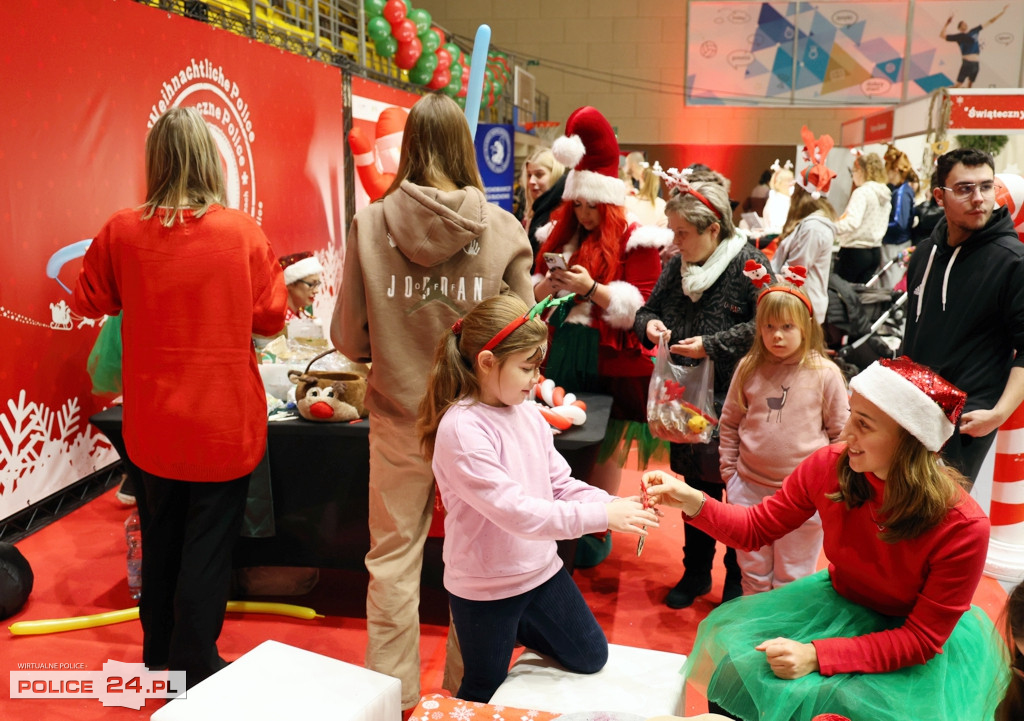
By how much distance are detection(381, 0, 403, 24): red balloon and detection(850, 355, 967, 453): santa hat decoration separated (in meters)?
7.32

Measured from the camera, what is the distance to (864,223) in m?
7.05

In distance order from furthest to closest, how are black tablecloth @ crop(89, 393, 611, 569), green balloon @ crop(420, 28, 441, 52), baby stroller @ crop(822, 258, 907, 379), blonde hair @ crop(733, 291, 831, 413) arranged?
green balloon @ crop(420, 28, 441, 52)
baby stroller @ crop(822, 258, 907, 379)
black tablecloth @ crop(89, 393, 611, 569)
blonde hair @ crop(733, 291, 831, 413)

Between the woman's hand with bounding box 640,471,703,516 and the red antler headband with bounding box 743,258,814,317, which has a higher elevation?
the red antler headband with bounding box 743,258,814,317

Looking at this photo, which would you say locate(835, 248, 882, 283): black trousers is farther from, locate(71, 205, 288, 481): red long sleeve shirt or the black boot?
locate(71, 205, 288, 481): red long sleeve shirt

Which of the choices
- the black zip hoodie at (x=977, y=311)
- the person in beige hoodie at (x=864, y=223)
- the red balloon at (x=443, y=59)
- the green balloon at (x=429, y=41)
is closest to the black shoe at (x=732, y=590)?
the black zip hoodie at (x=977, y=311)

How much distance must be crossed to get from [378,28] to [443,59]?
1422 millimetres

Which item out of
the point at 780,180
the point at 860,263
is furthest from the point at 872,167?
the point at 780,180

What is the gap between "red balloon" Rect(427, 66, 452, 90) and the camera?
9.31 m

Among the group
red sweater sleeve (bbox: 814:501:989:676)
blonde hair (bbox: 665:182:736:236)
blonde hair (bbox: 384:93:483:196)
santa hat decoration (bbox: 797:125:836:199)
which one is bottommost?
red sweater sleeve (bbox: 814:501:989:676)

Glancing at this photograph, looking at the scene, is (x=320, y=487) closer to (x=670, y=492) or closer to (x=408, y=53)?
(x=670, y=492)

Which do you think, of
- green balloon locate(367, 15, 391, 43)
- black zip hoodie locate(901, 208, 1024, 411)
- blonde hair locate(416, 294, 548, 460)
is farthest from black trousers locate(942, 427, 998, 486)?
green balloon locate(367, 15, 391, 43)

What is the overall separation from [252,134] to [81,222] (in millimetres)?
1886

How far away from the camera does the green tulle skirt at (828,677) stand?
1619mm

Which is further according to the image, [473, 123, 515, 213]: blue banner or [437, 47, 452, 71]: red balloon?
[437, 47, 452, 71]: red balloon
